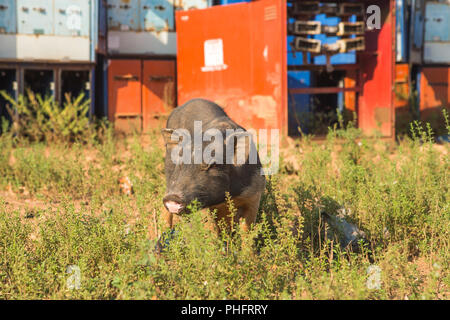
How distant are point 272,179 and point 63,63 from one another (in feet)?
26.7

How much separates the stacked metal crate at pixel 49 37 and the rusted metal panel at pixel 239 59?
2.09 meters

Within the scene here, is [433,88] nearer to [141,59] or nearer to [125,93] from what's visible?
[141,59]

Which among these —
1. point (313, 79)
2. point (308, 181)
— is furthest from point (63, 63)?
point (308, 181)

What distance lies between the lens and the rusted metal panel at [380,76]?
35.7 ft

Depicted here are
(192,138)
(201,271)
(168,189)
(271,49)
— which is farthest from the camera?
(271,49)

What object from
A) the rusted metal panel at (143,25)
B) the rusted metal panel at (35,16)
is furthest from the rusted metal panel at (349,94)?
the rusted metal panel at (35,16)

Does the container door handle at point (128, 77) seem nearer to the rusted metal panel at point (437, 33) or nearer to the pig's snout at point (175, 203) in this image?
the rusted metal panel at point (437, 33)

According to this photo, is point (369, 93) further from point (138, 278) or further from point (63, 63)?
point (138, 278)

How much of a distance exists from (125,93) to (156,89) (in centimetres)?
76

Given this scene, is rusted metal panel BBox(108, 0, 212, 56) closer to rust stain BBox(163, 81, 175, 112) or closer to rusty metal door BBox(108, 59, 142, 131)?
rusty metal door BBox(108, 59, 142, 131)

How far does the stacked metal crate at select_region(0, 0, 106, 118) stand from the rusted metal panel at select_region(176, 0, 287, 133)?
6.86 ft

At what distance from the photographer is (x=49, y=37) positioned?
40.6 feet

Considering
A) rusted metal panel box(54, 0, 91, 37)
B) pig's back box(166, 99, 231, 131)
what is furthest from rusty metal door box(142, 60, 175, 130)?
pig's back box(166, 99, 231, 131)

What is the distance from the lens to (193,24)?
458 inches
